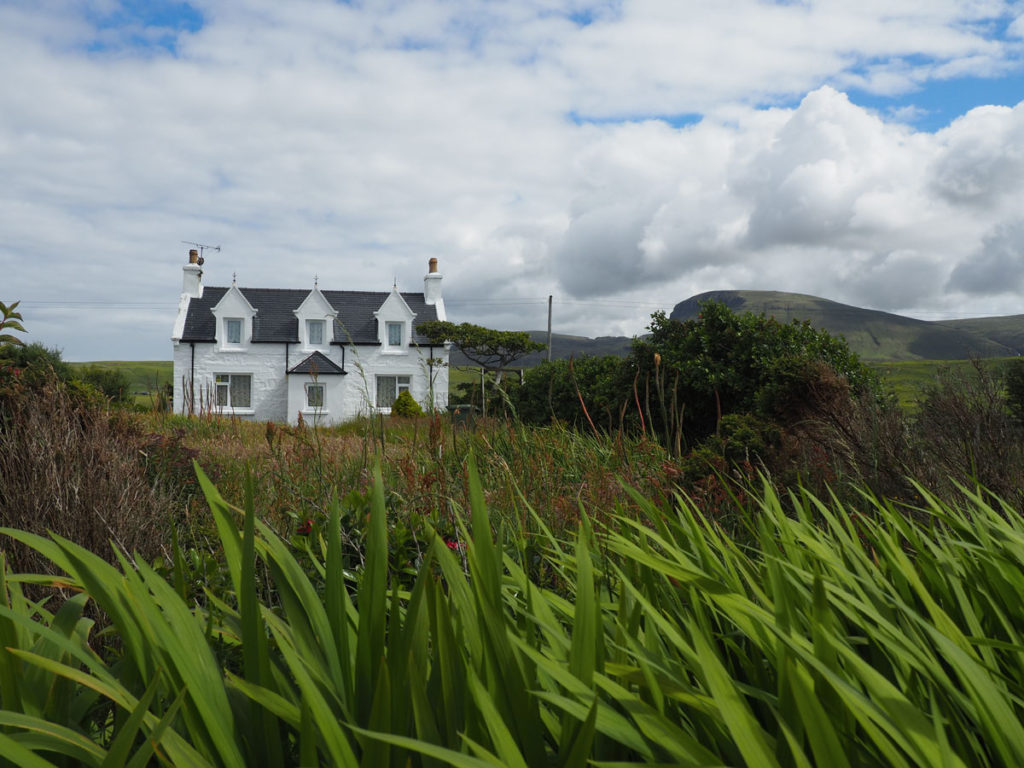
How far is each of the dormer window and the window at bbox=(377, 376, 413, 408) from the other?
1.74 m

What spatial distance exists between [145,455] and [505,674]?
5458 mm

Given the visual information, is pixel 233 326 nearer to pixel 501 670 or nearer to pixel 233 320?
pixel 233 320

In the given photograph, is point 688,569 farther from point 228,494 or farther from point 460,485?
point 228,494

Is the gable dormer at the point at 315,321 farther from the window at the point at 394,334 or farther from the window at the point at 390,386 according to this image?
the window at the point at 390,386

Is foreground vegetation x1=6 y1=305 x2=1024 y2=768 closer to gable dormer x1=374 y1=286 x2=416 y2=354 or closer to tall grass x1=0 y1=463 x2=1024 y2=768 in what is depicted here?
tall grass x1=0 y1=463 x2=1024 y2=768

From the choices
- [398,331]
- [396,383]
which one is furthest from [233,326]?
[396,383]

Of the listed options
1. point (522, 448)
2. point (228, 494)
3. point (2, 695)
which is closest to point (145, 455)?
point (228, 494)

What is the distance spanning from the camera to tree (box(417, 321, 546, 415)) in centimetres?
3353

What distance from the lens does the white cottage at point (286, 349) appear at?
31812 mm

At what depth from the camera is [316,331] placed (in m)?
Result: 33.4

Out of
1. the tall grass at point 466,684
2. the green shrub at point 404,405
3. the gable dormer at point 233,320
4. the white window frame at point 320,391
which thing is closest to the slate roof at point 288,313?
the gable dormer at point 233,320

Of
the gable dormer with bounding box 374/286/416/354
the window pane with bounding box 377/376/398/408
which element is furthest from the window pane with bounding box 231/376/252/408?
the gable dormer with bounding box 374/286/416/354

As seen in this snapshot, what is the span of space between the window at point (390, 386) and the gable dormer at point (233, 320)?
658 centimetres

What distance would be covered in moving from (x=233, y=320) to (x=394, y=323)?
304 inches
